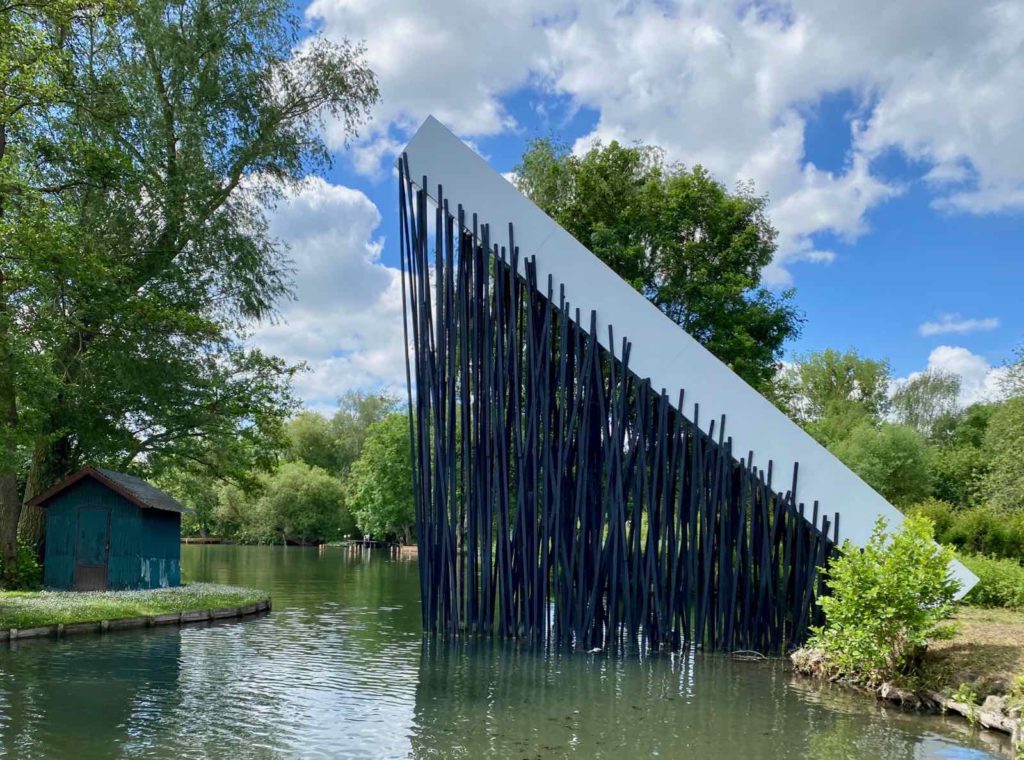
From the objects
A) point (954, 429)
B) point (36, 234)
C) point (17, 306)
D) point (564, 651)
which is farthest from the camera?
point (954, 429)

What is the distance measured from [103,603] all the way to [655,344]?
9.08 meters

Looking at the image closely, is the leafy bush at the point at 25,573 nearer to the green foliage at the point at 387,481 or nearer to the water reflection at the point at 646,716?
the water reflection at the point at 646,716

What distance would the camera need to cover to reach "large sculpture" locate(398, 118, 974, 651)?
38.7 ft

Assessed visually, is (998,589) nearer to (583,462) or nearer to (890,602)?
(890,602)

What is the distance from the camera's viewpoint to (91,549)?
55.2ft

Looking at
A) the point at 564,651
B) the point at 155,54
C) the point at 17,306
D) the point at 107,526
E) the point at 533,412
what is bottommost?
the point at 564,651

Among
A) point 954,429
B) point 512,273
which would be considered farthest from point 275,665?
point 954,429

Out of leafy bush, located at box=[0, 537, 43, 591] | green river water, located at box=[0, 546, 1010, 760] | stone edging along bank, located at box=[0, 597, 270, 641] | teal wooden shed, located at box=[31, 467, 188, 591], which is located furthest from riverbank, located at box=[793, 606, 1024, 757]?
leafy bush, located at box=[0, 537, 43, 591]

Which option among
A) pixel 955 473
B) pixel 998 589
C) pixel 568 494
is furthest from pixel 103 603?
pixel 955 473

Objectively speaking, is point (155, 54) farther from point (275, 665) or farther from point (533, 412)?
point (275, 665)

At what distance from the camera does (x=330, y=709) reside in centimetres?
838

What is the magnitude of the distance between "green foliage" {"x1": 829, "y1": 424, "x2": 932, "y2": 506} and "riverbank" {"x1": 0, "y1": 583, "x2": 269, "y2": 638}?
2275cm

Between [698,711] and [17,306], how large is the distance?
13468 mm

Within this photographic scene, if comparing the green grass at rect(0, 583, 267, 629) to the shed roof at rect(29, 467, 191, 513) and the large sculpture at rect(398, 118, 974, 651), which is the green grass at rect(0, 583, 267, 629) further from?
the large sculpture at rect(398, 118, 974, 651)
